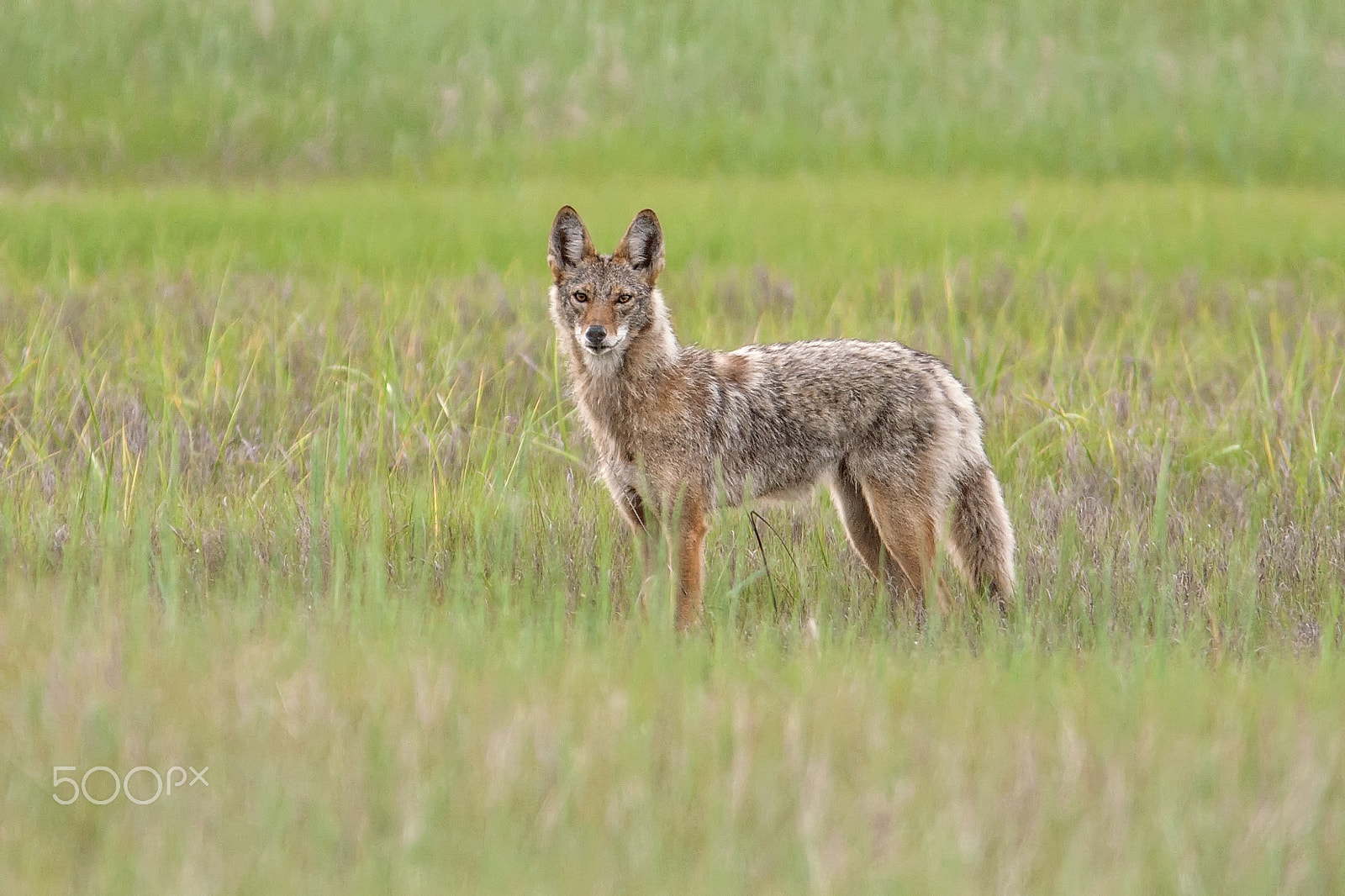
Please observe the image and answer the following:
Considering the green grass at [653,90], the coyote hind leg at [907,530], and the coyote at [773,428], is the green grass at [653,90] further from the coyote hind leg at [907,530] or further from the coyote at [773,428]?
the coyote hind leg at [907,530]

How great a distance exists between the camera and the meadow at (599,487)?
2.60 m

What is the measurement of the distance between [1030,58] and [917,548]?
11774 millimetres

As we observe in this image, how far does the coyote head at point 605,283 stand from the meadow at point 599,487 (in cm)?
66

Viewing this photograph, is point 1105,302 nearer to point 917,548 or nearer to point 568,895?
point 917,548

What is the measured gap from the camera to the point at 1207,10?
1695 centimetres

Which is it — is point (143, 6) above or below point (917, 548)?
above

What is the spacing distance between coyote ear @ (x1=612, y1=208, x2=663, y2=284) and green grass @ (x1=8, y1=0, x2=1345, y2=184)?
8.15 metres

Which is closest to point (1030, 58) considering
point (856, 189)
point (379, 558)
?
point (856, 189)

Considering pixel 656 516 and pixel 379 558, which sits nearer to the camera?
pixel 379 558

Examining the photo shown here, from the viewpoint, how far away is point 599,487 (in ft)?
18.6

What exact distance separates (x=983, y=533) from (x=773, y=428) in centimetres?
84

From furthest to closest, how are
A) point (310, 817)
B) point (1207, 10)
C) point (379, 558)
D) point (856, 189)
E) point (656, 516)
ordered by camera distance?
point (1207, 10) < point (856, 189) < point (656, 516) < point (379, 558) < point (310, 817)

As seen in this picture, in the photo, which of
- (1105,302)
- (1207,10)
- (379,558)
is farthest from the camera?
(1207,10)

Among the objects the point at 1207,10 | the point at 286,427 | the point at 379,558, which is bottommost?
the point at 286,427
